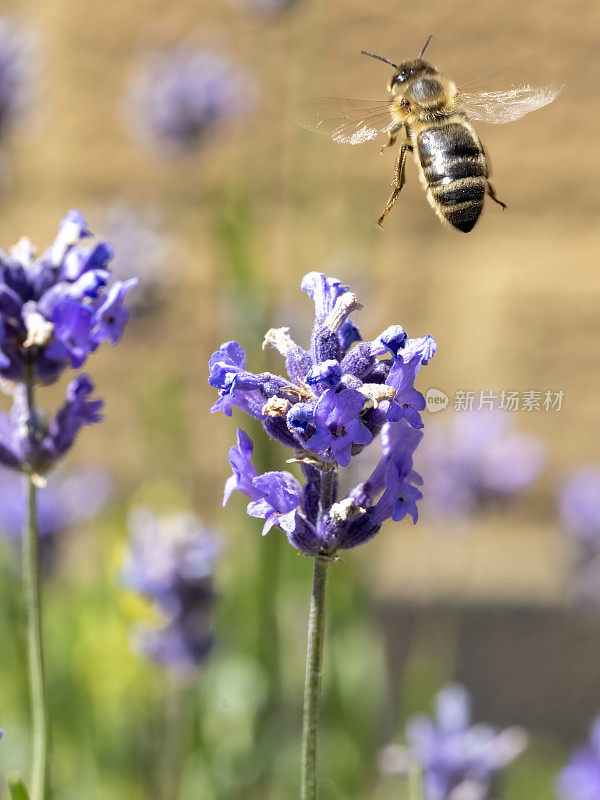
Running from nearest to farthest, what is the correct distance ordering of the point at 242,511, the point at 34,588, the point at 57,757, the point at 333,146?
1. the point at 34,588
2. the point at 57,757
3. the point at 242,511
4. the point at 333,146

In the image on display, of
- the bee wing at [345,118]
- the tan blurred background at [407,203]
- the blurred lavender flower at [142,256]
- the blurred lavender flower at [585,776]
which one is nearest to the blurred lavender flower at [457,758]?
the blurred lavender flower at [585,776]

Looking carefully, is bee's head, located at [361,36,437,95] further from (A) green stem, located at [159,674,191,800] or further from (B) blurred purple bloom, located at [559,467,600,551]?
(B) blurred purple bloom, located at [559,467,600,551]

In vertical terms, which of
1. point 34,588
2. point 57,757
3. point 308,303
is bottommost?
point 34,588

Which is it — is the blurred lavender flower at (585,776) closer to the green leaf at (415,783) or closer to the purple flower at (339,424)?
the green leaf at (415,783)

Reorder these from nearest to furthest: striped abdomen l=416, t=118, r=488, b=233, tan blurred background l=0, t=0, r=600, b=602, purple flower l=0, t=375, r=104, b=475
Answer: purple flower l=0, t=375, r=104, b=475
striped abdomen l=416, t=118, r=488, b=233
tan blurred background l=0, t=0, r=600, b=602

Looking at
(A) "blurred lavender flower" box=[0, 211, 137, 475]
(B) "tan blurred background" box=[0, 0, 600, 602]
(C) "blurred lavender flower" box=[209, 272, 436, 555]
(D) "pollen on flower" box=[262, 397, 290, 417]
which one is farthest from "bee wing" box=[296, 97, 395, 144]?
(B) "tan blurred background" box=[0, 0, 600, 602]

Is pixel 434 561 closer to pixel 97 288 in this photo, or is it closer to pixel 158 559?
pixel 158 559

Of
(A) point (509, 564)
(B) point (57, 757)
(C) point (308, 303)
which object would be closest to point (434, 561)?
(A) point (509, 564)

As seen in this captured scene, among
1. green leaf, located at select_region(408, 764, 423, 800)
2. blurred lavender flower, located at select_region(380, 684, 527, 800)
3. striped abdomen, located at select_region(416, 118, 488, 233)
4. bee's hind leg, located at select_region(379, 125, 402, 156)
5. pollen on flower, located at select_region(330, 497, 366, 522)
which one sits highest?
bee's hind leg, located at select_region(379, 125, 402, 156)
